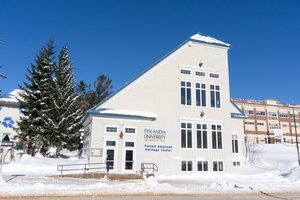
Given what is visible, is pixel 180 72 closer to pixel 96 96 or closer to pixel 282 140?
pixel 96 96

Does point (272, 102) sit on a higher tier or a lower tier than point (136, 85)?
higher

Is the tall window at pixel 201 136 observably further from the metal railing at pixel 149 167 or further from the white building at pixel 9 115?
the white building at pixel 9 115

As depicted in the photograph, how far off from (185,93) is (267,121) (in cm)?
5960

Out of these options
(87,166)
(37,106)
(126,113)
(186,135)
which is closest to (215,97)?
(186,135)

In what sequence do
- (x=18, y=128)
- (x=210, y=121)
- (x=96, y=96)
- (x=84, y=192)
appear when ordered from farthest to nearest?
(x=96, y=96) → (x=18, y=128) → (x=210, y=121) → (x=84, y=192)

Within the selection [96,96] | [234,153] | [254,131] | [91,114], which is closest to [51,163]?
[91,114]

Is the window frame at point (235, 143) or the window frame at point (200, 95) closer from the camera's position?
the window frame at point (200, 95)

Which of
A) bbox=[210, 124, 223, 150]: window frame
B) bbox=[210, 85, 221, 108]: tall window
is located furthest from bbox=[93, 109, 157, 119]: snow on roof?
bbox=[210, 85, 221, 108]: tall window

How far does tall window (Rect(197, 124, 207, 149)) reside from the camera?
24766mm

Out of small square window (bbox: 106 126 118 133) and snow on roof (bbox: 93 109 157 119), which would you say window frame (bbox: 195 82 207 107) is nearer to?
snow on roof (bbox: 93 109 157 119)

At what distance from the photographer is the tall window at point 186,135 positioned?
24.3 m

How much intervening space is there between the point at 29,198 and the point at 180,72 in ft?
60.1

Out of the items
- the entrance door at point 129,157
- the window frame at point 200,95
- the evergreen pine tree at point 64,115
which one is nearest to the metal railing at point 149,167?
the entrance door at point 129,157

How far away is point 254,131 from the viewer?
75.0 meters
